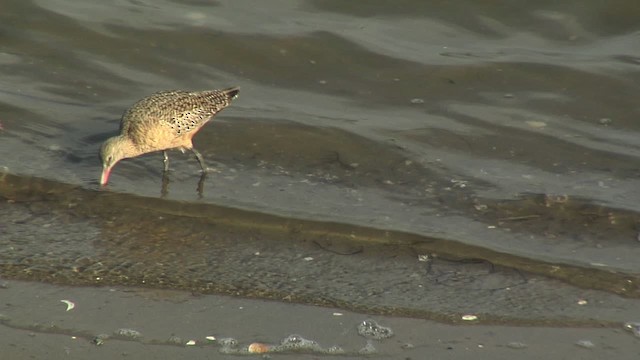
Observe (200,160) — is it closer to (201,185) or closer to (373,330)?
(201,185)

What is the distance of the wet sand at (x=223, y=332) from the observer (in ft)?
17.1

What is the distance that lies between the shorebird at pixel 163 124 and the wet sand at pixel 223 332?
1983mm

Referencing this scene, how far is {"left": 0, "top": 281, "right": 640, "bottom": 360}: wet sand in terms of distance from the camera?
522 cm

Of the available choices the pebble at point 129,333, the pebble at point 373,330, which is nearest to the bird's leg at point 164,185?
the pebble at point 129,333

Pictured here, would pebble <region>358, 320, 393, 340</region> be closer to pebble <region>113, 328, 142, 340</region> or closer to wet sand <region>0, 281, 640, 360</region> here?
wet sand <region>0, 281, 640, 360</region>

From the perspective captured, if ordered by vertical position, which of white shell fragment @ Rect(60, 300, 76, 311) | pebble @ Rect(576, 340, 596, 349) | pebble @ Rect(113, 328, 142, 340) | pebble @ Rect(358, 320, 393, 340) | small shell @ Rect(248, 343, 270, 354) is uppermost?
pebble @ Rect(576, 340, 596, 349)

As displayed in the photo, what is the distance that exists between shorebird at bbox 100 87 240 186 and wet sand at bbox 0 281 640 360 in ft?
6.51

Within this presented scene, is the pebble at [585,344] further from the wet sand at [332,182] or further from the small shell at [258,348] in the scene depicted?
the small shell at [258,348]

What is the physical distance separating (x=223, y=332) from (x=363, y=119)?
3.70 m

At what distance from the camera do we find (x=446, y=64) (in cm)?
977

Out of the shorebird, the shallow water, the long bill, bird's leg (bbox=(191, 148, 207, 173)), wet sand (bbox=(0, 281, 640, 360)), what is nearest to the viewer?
wet sand (bbox=(0, 281, 640, 360))

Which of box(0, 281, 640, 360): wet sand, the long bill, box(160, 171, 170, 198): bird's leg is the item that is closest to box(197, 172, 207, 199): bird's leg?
box(160, 171, 170, 198): bird's leg

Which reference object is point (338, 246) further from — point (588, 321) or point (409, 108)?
point (409, 108)

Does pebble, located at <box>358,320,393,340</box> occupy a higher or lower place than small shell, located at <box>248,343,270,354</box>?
higher
